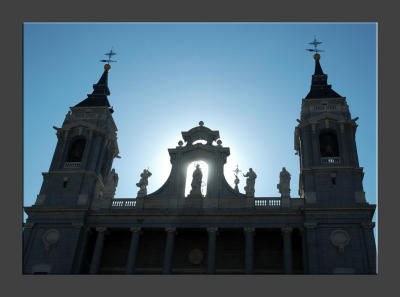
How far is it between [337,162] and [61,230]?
58.2 ft

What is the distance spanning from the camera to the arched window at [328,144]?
33.0m

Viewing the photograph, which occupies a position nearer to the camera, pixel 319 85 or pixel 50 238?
pixel 50 238

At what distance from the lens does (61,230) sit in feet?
100

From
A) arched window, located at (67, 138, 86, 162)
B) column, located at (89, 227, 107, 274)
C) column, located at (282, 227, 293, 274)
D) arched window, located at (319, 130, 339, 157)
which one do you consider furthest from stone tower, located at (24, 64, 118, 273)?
arched window, located at (319, 130, 339, 157)

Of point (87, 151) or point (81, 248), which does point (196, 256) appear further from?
point (87, 151)

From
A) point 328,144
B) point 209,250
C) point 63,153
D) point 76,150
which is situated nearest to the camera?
point 209,250

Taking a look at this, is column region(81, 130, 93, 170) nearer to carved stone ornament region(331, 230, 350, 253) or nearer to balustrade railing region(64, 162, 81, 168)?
balustrade railing region(64, 162, 81, 168)

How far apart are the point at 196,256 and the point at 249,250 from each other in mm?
3635

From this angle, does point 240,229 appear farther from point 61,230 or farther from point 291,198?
point 61,230

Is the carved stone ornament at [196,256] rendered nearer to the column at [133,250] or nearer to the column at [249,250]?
the column at [249,250]

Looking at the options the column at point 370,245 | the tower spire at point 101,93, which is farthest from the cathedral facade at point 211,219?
the tower spire at point 101,93

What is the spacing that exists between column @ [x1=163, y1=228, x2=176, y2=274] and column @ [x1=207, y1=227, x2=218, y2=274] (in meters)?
2.18

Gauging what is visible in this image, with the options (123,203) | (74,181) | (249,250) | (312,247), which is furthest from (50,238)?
(312,247)

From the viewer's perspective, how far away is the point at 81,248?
3002 centimetres
